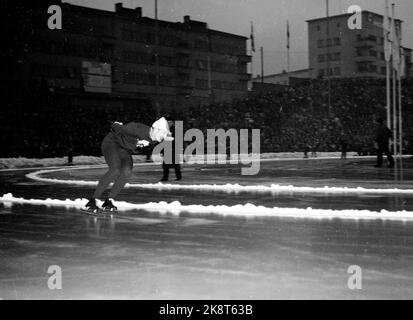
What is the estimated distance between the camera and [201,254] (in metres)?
6.27

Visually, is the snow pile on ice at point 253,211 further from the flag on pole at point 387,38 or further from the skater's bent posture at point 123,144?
the flag on pole at point 387,38

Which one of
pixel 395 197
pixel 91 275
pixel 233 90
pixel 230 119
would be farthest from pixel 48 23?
pixel 91 275

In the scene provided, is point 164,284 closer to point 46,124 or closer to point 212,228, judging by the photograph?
point 212,228

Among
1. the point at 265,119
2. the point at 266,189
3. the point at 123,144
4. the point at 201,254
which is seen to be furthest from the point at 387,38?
the point at 265,119

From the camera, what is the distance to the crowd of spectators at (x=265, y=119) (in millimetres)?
33531

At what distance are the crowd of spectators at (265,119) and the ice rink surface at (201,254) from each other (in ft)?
76.1

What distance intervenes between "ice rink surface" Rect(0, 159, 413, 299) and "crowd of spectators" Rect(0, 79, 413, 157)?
23.2 metres

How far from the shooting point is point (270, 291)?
464 centimetres

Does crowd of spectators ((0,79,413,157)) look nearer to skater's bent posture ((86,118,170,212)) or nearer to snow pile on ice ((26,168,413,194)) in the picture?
snow pile on ice ((26,168,413,194))

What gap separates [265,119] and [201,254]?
4911cm

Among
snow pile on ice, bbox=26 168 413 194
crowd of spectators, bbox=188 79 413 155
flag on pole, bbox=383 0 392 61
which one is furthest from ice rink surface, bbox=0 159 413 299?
crowd of spectators, bbox=188 79 413 155

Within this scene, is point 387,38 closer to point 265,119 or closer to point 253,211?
point 253,211

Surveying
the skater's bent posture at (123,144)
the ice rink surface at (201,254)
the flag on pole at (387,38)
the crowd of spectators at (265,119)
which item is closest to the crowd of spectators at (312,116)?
the crowd of spectators at (265,119)

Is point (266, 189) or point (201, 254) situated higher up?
point (266, 189)
